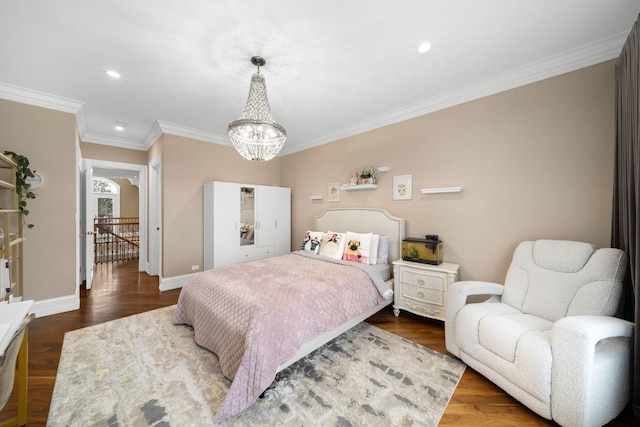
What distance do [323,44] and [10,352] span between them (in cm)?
269

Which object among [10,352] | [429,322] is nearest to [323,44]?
[10,352]

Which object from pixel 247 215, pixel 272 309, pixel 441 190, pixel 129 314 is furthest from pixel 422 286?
pixel 129 314

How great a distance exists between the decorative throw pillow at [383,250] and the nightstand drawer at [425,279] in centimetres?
38

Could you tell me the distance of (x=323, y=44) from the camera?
1976 millimetres

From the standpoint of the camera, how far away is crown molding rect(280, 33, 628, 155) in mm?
1979

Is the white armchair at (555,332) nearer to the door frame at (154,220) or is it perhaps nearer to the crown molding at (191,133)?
the crown molding at (191,133)

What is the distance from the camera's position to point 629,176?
5.37 feet

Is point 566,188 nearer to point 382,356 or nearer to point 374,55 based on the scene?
point 374,55

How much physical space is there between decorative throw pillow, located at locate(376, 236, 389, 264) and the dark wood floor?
650mm

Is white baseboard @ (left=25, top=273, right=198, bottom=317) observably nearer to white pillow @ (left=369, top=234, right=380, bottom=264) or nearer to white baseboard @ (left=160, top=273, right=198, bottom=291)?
white baseboard @ (left=160, top=273, right=198, bottom=291)

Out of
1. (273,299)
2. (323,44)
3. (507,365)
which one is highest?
(323,44)

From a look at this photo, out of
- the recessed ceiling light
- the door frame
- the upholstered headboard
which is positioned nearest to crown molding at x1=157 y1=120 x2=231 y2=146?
the door frame

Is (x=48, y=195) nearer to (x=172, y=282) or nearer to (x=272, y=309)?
(x=172, y=282)

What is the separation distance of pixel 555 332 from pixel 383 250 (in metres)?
1.88
